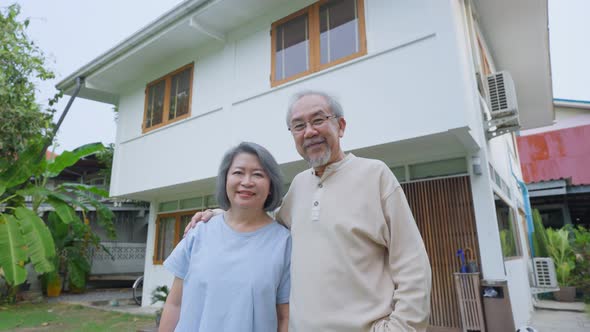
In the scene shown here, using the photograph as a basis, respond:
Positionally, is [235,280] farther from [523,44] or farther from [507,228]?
[523,44]

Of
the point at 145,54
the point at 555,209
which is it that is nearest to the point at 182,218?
the point at 145,54

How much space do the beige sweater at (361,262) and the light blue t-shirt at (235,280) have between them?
0.10 metres

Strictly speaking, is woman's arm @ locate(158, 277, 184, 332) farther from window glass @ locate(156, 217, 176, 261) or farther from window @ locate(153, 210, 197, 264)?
window glass @ locate(156, 217, 176, 261)

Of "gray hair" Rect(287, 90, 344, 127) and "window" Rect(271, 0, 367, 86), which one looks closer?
"gray hair" Rect(287, 90, 344, 127)

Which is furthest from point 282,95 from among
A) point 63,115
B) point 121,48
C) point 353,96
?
point 63,115

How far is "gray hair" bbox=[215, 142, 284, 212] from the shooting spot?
180 cm

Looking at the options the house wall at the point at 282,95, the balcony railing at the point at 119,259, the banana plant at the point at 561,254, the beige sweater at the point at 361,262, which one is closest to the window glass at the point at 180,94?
the house wall at the point at 282,95

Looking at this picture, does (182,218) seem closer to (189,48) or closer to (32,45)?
(189,48)

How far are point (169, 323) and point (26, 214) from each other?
22.2ft

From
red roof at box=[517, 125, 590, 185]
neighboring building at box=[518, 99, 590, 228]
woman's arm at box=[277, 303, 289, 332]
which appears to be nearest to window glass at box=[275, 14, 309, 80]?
woman's arm at box=[277, 303, 289, 332]

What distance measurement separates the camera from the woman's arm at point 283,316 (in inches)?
62.4

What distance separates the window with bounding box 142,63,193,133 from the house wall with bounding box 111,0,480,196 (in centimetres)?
20

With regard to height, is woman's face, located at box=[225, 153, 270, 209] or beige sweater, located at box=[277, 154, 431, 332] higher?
woman's face, located at box=[225, 153, 270, 209]

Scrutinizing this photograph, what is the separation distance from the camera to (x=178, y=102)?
7699 millimetres
